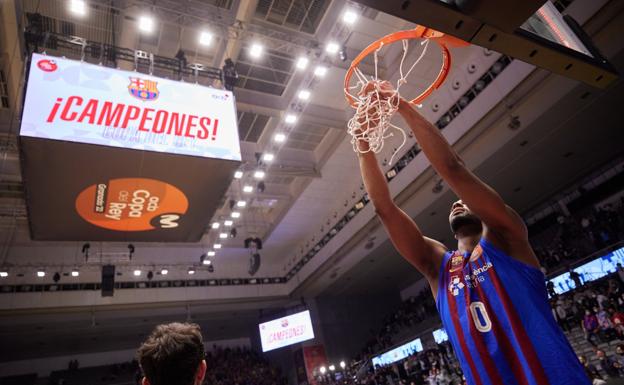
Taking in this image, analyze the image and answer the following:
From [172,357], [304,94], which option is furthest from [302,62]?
[172,357]

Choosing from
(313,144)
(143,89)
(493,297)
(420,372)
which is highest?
(313,144)

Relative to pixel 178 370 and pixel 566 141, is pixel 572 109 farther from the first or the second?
pixel 178 370

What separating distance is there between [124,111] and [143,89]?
16.9 inches

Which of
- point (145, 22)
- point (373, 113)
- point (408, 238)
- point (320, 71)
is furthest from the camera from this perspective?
point (320, 71)

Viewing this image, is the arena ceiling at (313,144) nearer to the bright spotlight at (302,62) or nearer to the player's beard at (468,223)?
the bright spotlight at (302,62)

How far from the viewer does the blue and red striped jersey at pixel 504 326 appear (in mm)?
1229

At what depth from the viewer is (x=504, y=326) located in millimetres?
1365

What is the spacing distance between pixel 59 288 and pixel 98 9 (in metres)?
12.4

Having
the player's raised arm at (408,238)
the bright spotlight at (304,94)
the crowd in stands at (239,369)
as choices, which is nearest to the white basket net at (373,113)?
the player's raised arm at (408,238)

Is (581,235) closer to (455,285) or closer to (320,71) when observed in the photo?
(320,71)

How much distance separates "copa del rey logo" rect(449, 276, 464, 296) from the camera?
5.13 ft

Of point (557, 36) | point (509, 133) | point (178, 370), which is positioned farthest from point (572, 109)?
point (178, 370)

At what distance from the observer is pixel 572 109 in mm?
9367

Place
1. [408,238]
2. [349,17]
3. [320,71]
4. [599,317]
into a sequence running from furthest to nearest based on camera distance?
[599,317], [320,71], [349,17], [408,238]
